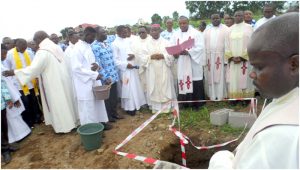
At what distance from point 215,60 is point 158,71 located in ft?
4.57

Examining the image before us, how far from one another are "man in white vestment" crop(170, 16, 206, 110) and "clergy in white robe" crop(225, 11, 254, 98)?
61cm

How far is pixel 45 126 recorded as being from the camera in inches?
264

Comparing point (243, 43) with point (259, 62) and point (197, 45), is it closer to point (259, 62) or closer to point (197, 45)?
point (197, 45)

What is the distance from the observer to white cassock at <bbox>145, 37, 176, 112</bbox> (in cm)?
683

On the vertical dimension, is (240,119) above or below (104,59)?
below

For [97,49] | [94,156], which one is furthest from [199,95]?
[94,156]

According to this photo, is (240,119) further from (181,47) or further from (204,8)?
(204,8)

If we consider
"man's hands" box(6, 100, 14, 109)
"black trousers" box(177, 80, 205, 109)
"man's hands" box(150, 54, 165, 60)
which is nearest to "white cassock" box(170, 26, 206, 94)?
"black trousers" box(177, 80, 205, 109)

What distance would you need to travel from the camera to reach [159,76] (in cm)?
690

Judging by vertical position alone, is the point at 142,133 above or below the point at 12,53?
below

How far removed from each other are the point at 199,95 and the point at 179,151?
6.52ft

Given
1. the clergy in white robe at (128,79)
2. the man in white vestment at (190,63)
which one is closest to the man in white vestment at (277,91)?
the man in white vestment at (190,63)

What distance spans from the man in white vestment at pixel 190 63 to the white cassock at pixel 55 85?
253 cm

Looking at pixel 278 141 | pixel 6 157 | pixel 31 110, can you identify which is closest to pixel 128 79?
pixel 31 110
